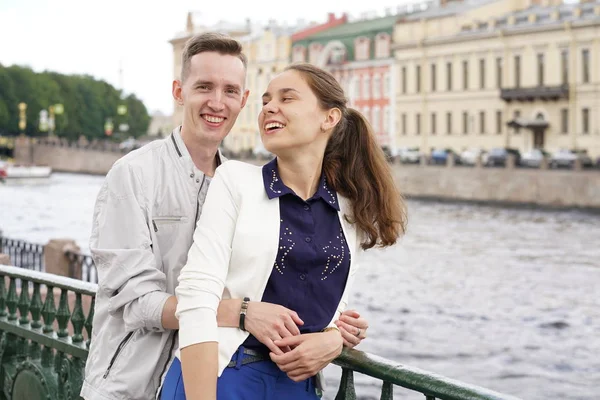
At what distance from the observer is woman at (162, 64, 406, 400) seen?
218 centimetres

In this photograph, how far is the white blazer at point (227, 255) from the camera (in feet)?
7.07

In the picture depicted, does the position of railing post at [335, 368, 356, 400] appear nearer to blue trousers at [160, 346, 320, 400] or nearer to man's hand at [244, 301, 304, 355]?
blue trousers at [160, 346, 320, 400]

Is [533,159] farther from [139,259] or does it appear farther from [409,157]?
[139,259]

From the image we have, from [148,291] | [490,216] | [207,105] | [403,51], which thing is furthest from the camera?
[403,51]

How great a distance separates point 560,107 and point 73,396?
1781 inches

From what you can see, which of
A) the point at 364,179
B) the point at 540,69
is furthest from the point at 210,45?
the point at 540,69

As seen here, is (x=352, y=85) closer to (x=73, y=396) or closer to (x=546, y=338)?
(x=546, y=338)

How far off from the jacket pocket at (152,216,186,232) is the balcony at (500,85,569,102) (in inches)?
1789

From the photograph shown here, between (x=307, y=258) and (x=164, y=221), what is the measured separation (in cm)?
40

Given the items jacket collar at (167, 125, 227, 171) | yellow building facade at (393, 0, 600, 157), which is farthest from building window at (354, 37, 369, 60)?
jacket collar at (167, 125, 227, 171)

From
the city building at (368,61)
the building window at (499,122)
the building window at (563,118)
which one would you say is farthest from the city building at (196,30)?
the building window at (563,118)

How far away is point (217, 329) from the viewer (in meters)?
2.20

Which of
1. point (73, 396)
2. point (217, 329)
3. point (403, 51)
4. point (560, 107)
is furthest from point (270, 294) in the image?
point (403, 51)

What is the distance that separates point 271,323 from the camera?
220cm
